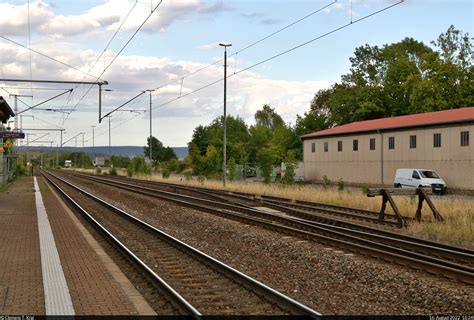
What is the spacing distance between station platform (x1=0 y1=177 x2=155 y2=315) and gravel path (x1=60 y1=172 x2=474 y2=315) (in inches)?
96.6

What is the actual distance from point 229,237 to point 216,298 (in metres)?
6.95

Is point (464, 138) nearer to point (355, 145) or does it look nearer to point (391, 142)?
point (391, 142)

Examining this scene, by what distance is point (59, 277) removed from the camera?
30.4ft

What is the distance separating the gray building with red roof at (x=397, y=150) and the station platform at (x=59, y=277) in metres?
28.4

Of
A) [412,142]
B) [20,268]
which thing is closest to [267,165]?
[412,142]

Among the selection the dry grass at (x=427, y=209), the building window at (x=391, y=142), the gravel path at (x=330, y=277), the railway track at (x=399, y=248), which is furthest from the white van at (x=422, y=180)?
the gravel path at (x=330, y=277)

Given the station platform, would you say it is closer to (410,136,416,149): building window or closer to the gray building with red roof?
the gray building with red roof

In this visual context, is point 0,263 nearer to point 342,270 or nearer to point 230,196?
point 342,270

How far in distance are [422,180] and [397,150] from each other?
28.3 feet

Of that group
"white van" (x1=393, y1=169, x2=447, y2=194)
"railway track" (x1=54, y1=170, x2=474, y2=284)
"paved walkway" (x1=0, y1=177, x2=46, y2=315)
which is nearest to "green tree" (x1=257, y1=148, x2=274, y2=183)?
"white van" (x1=393, y1=169, x2=447, y2=194)

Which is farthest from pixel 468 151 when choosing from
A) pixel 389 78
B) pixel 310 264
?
pixel 389 78

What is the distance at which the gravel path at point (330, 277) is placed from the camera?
25.6 feet

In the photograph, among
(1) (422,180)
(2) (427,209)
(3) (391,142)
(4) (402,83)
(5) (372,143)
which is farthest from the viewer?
(4) (402,83)

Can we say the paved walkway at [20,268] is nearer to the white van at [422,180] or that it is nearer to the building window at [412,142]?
the white van at [422,180]
